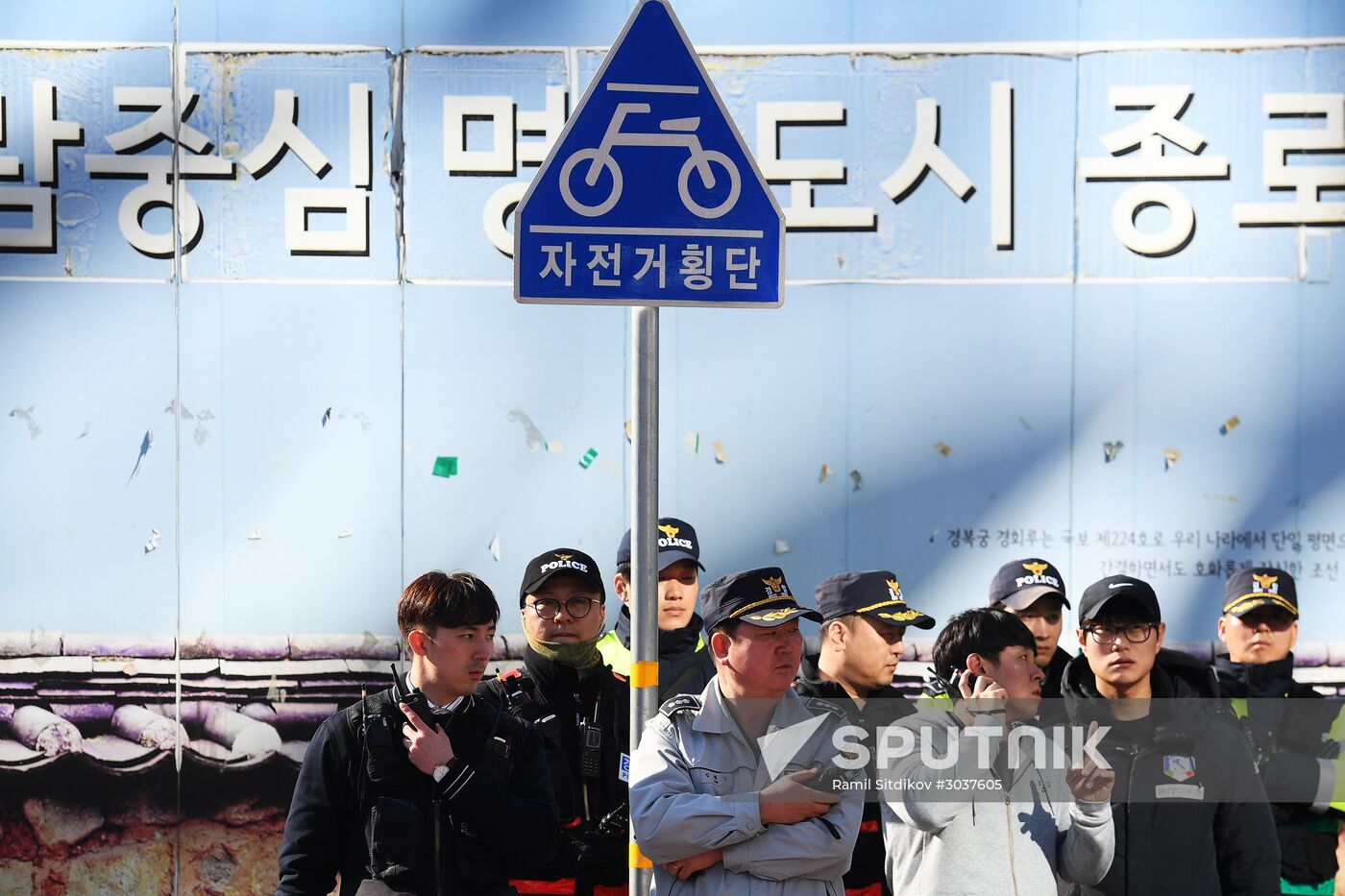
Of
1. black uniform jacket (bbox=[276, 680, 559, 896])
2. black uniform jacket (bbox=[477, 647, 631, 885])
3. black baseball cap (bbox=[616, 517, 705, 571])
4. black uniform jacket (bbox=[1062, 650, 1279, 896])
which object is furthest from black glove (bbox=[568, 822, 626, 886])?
black uniform jacket (bbox=[1062, 650, 1279, 896])

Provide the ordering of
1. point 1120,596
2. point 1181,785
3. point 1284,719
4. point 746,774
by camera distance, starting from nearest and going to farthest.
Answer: point 746,774, point 1181,785, point 1120,596, point 1284,719

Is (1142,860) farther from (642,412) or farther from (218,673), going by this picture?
(218,673)

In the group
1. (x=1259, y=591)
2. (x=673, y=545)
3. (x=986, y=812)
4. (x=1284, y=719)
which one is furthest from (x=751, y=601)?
(x=1284, y=719)

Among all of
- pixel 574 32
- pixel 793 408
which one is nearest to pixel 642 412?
pixel 793 408

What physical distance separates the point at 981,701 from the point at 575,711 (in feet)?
4.62

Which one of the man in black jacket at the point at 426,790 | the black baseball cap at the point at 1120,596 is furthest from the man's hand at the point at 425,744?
the black baseball cap at the point at 1120,596

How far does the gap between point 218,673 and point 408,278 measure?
1.49m

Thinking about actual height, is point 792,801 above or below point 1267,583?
below

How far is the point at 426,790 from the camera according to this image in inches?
133

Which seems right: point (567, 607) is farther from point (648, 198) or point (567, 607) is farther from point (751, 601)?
point (648, 198)

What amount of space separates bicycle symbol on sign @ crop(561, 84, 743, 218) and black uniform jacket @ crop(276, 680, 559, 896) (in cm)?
128

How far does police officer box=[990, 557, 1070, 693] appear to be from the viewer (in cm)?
474

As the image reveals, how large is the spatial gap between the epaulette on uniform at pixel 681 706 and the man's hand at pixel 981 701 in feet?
2.30

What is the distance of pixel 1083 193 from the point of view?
4969 millimetres
